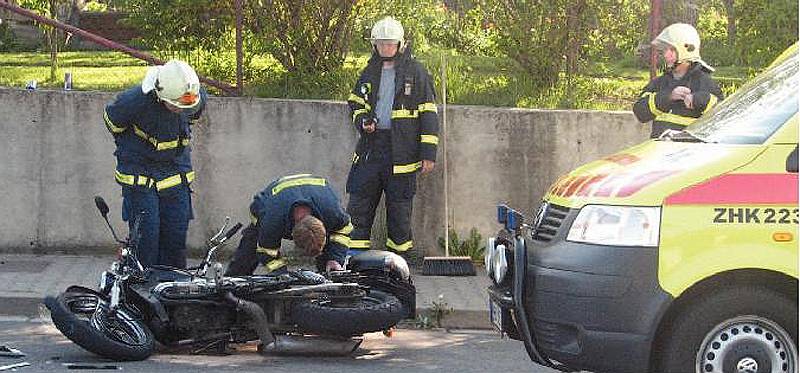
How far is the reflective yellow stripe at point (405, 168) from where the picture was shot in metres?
11.0

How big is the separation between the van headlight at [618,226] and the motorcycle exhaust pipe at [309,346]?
2.08 metres

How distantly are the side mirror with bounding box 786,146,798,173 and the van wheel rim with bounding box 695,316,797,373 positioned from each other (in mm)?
670

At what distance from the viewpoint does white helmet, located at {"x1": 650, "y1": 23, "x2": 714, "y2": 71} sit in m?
10.3

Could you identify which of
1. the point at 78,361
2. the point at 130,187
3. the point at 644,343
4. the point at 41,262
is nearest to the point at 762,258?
the point at 644,343

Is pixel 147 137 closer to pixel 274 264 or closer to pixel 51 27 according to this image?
pixel 274 264

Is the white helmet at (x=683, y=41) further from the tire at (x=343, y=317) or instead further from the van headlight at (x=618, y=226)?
the van headlight at (x=618, y=226)

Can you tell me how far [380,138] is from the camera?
11.0 m

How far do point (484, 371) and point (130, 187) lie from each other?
8.62ft

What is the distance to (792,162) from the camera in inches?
262

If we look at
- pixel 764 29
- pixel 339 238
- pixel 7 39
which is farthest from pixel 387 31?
pixel 7 39

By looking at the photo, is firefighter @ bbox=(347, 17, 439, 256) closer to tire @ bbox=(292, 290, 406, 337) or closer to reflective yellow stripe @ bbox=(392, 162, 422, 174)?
reflective yellow stripe @ bbox=(392, 162, 422, 174)

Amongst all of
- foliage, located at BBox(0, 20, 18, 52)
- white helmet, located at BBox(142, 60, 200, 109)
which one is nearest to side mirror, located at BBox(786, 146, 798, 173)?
white helmet, located at BBox(142, 60, 200, 109)

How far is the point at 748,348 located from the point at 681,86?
395 cm

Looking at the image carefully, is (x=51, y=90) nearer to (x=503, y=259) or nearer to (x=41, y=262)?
(x=41, y=262)
